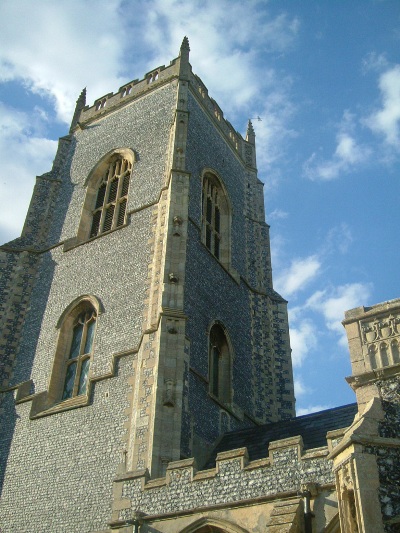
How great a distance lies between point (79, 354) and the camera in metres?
14.5

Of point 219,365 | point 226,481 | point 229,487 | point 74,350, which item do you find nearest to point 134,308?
point 74,350

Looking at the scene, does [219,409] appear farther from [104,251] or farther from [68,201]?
[68,201]

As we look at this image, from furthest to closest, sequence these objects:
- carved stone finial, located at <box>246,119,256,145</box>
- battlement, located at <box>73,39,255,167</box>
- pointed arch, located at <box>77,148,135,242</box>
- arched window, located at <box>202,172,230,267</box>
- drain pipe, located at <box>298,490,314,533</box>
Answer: carved stone finial, located at <box>246,119,256,145</box> → battlement, located at <box>73,39,255,167</box> → arched window, located at <box>202,172,230,267</box> → pointed arch, located at <box>77,148,135,242</box> → drain pipe, located at <box>298,490,314,533</box>

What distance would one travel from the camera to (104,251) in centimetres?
1616

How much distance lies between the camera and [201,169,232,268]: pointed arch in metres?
17.8

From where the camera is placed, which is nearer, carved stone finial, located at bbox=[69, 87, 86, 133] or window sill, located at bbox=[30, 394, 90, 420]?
window sill, located at bbox=[30, 394, 90, 420]

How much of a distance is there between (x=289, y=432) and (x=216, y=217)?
841 centimetres

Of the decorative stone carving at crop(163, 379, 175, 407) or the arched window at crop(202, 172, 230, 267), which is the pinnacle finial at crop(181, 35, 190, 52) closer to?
the arched window at crop(202, 172, 230, 267)

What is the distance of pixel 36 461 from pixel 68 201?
8.95 m

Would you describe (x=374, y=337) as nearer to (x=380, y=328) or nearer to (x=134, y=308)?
(x=380, y=328)

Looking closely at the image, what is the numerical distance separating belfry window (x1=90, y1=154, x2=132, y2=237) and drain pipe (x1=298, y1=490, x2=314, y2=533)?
10.1m

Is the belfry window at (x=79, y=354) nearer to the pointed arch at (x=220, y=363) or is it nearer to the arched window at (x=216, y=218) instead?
the pointed arch at (x=220, y=363)

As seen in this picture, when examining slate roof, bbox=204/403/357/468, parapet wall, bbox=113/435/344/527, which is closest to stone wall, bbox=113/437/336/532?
parapet wall, bbox=113/435/344/527

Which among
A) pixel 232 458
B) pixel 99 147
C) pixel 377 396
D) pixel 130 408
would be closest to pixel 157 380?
pixel 130 408
